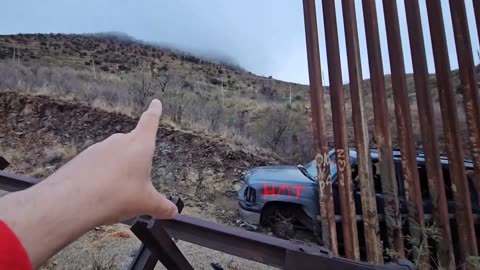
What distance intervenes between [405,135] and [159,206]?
161 inches

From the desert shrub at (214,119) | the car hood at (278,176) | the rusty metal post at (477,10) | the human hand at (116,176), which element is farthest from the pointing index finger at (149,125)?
the desert shrub at (214,119)

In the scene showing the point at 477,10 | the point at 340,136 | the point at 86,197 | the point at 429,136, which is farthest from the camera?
the point at 477,10

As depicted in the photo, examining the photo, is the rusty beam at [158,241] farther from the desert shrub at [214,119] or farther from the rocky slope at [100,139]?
the desert shrub at [214,119]

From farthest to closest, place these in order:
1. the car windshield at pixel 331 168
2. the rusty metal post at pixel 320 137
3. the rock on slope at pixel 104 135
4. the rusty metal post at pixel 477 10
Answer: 1. the rock on slope at pixel 104 135
2. the car windshield at pixel 331 168
3. the rusty metal post at pixel 477 10
4. the rusty metal post at pixel 320 137

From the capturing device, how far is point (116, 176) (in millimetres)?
909

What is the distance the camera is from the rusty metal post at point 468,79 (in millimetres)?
4496

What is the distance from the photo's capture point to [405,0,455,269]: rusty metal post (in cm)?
432

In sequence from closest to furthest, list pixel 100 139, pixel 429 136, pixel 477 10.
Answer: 1. pixel 429 136
2. pixel 477 10
3. pixel 100 139

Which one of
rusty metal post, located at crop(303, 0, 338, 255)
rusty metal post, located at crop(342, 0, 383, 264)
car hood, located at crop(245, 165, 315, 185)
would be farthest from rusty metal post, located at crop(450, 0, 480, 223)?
car hood, located at crop(245, 165, 315, 185)

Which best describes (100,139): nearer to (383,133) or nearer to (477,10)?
(383,133)

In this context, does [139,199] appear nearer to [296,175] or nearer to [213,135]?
[296,175]

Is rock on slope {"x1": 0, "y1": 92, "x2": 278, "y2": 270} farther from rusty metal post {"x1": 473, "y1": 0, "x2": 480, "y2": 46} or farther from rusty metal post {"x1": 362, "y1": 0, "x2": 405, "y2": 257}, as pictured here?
rusty metal post {"x1": 473, "y1": 0, "x2": 480, "y2": 46}

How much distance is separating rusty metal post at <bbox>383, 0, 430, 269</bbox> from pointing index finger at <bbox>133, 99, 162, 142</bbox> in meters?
4.04

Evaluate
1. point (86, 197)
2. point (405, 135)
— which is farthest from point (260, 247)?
point (405, 135)
